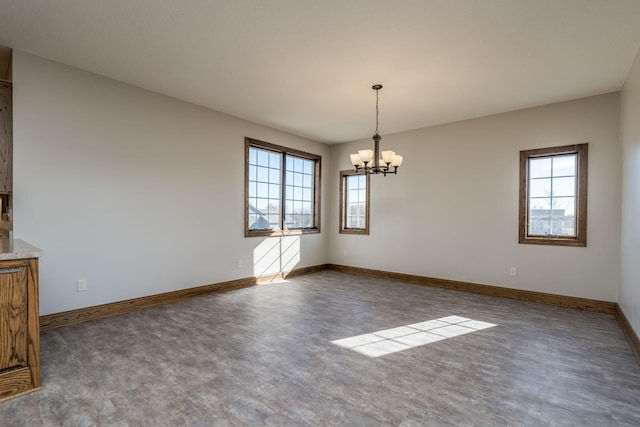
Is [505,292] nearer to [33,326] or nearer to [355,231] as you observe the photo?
[355,231]

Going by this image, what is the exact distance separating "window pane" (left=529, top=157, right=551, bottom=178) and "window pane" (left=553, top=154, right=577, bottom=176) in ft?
0.26

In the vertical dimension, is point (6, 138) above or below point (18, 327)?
above

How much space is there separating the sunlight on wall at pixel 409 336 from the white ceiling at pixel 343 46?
2.77 m

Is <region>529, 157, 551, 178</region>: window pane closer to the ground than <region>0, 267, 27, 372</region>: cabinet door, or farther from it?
farther from it

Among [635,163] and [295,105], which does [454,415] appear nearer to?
[635,163]

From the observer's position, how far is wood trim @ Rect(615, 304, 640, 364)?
9.06ft

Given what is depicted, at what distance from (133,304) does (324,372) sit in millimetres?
2756

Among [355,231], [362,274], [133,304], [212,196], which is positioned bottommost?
[362,274]

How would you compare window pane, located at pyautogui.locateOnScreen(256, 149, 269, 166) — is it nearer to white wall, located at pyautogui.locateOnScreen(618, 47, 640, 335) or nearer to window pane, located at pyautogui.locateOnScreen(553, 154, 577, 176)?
window pane, located at pyautogui.locateOnScreen(553, 154, 577, 176)

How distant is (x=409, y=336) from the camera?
3.20m

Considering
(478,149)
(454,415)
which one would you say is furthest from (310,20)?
(478,149)

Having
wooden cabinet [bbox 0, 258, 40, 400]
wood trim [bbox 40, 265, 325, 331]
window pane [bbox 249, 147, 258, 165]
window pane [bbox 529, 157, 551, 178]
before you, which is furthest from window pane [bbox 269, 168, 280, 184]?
window pane [bbox 529, 157, 551, 178]

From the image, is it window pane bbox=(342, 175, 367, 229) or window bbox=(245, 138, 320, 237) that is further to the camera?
window pane bbox=(342, 175, 367, 229)

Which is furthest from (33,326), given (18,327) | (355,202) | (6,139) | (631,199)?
(355,202)
